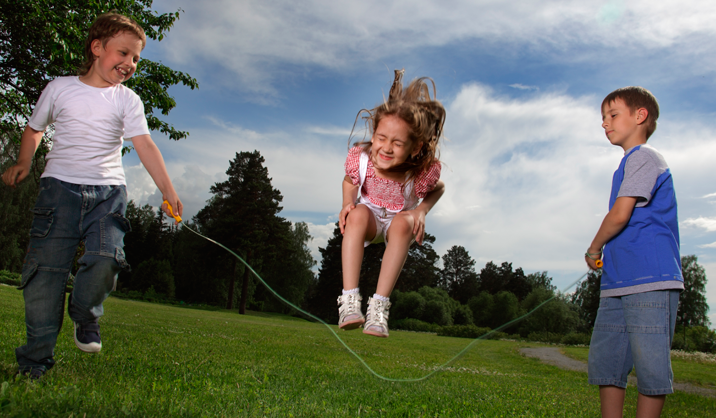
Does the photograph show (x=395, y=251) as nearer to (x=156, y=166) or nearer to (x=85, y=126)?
(x=156, y=166)

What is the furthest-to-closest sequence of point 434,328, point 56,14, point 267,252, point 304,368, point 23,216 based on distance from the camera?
point 23,216
point 434,328
point 56,14
point 267,252
point 304,368

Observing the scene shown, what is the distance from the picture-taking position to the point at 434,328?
17562mm

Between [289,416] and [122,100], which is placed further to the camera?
[122,100]

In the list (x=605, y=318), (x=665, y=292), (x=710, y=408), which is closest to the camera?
(x=665, y=292)

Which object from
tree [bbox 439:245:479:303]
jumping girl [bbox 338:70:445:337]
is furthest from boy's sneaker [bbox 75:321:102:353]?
tree [bbox 439:245:479:303]

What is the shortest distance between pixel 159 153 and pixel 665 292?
3523 mm

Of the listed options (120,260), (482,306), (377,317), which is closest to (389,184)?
(377,317)

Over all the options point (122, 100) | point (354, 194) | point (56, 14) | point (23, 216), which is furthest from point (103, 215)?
point (23, 216)

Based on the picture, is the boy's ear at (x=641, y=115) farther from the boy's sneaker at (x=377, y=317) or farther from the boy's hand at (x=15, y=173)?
the boy's hand at (x=15, y=173)

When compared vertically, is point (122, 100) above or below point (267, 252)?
above

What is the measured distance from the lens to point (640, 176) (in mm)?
2871

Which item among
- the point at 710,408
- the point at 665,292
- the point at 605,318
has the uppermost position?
the point at 665,292

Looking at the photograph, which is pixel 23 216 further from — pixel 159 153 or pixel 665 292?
pixel 665 292

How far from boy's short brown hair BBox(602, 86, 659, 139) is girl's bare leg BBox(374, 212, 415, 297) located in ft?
6.04
